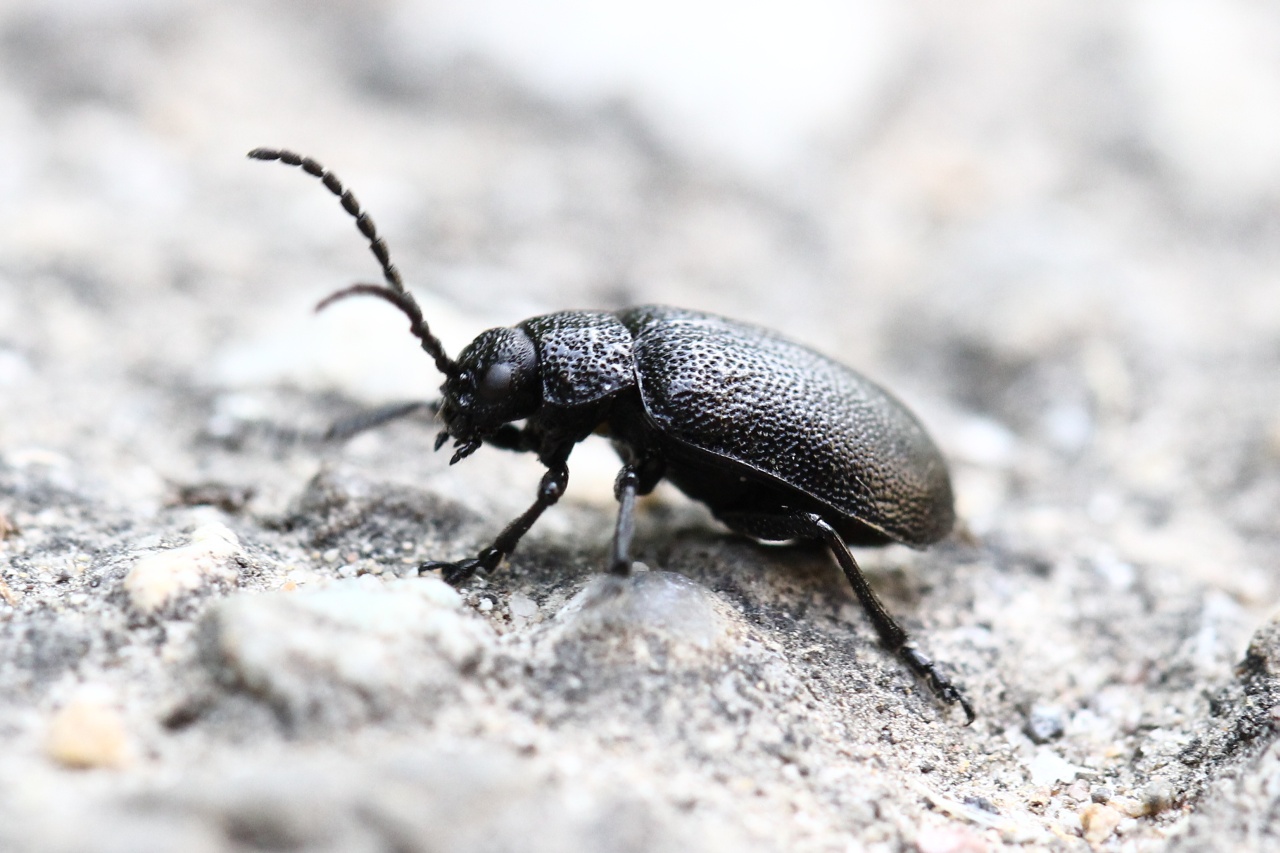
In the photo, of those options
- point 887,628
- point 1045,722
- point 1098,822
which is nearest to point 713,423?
point 887,628

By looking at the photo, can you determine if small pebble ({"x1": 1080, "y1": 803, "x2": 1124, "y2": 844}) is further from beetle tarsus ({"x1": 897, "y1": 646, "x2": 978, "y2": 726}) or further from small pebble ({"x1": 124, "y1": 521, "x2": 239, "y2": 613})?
→ small pebble ({"x1": 124, "y1": 521, "x2": 239, "y2": 613})

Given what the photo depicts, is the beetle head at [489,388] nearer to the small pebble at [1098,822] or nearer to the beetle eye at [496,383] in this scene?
the beetle eye at [496,383]

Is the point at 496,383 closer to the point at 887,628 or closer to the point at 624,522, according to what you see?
the point at 624,522

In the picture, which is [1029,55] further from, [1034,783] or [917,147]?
[1034,783]

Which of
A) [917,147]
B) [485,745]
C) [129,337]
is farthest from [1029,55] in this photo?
[485,745]

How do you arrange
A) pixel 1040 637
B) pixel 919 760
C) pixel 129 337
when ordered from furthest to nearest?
pixel 129 337, pixel 1040 637, pixel 919 760

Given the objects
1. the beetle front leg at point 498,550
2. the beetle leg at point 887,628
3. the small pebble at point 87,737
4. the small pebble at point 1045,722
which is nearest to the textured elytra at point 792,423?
the beetle leg at point 887,628
